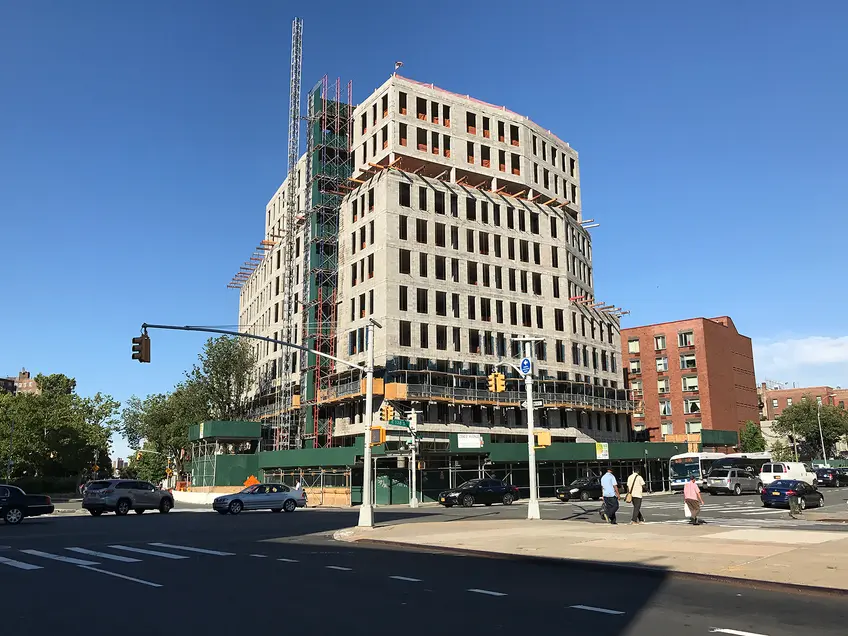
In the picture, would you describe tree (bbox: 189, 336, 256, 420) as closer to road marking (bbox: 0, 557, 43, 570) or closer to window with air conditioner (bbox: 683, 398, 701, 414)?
window with air conditioner (bbox: 683, 398, 701, 414)

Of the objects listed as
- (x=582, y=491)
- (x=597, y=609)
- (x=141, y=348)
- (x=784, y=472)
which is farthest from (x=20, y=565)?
(x=784, y=472)

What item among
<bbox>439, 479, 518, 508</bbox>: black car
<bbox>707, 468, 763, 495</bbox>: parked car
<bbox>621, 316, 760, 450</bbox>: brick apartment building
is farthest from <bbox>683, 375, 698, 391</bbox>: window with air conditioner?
<bbox>439, 479, 518, 508</bbox>: black car

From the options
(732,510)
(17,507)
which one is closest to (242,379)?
(17,507)

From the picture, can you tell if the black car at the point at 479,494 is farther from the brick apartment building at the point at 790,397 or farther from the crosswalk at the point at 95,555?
the brick apartment building at the point at 790,397

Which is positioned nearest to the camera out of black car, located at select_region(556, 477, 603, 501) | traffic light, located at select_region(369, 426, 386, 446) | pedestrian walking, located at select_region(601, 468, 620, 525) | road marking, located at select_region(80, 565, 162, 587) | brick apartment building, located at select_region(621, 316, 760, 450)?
road marking, located at select_region(80, 565, 162, 587)

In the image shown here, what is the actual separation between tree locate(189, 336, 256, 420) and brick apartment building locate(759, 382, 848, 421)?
97.1 m

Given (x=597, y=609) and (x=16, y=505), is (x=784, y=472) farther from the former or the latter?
(x=597, y=609)

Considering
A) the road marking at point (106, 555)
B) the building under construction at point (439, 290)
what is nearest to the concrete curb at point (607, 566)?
the road marking at point (106, 555)

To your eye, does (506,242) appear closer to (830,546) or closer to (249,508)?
(249,508)

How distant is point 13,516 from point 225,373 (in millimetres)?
46605

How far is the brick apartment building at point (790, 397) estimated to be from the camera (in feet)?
440

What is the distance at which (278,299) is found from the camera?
82500mm

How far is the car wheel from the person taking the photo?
32.1 meters

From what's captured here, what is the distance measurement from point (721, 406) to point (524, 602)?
8888cm
